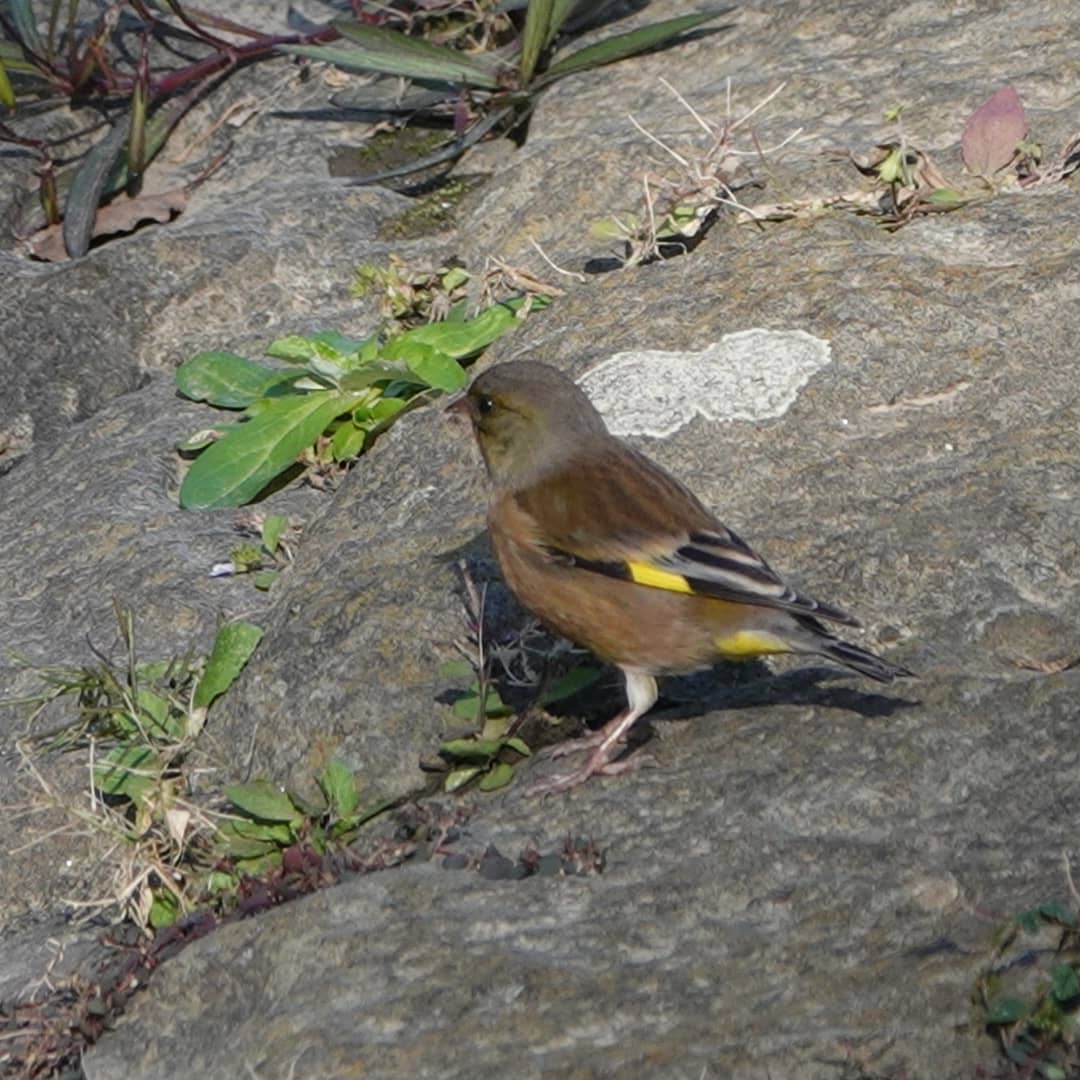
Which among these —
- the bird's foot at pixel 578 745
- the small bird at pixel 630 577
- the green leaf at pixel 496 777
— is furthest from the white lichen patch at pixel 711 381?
the green leaf at pixel 496 777

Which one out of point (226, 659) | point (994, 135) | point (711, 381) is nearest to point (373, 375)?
point (711, 381)

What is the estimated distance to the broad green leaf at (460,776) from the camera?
467cm

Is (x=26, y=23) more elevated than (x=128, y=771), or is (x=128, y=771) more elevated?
(x=26, y=23)

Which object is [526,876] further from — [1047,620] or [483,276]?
[483,276]

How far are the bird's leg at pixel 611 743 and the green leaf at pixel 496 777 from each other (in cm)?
12

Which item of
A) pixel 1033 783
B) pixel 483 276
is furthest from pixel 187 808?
pixel 483 276

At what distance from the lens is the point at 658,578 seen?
4738 millimetres

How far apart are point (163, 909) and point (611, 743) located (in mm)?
1144

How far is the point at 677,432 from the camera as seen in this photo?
18.4ft

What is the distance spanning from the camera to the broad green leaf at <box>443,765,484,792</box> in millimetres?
4672

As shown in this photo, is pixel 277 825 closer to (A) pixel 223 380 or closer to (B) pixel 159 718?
(B) pixel 159 718

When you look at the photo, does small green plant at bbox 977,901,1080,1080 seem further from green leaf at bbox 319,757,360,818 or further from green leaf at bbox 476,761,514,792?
green leaf at bbox 319,757,360,818

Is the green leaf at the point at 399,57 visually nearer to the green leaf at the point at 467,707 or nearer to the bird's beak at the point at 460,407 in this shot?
the bird's beak at the point at 460,407

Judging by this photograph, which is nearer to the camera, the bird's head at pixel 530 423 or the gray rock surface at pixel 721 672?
the gray rock surface at pixel 721 672
